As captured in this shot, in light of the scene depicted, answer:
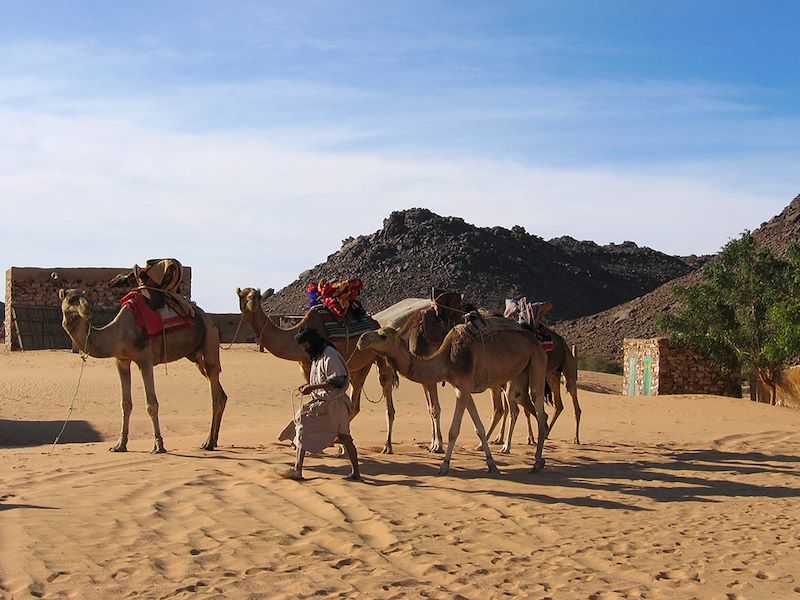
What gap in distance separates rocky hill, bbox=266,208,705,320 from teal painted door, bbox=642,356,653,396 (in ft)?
118

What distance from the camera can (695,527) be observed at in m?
9.19

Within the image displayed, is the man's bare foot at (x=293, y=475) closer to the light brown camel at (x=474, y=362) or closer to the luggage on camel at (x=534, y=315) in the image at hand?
the light brown camel at (x=474, y=362)

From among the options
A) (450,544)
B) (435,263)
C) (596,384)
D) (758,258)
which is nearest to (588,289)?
(435,263)

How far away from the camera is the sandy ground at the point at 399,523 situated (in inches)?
275

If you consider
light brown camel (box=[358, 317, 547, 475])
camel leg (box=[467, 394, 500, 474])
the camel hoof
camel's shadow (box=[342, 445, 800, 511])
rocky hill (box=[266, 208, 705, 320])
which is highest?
rocky hill (box=[266, 208, 705, 320])

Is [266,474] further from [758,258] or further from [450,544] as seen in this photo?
[758,258]

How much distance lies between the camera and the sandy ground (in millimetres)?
6980

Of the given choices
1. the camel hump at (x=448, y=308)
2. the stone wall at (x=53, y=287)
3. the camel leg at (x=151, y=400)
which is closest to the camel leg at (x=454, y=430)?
the camel hump at (x=448, y=308)

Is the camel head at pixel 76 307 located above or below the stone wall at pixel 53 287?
below

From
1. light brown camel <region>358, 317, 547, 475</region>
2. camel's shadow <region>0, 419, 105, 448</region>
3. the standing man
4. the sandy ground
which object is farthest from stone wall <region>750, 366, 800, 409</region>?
the standing man

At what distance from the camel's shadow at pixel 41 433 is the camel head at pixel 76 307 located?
4.04m

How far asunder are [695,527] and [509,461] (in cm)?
412

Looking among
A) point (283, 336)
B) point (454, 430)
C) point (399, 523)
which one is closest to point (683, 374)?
point (283, 336)

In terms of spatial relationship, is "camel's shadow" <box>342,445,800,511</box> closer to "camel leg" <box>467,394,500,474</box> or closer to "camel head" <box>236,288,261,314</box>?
"camel leg" <box>467,394,500,474</box>
